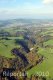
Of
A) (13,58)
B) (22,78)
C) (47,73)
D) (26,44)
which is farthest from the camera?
(26,44)

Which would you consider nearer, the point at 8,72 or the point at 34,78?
the point at 34,78

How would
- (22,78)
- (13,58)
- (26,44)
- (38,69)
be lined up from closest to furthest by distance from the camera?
(22,78)
(38,69)
(13,58)
(26,44)

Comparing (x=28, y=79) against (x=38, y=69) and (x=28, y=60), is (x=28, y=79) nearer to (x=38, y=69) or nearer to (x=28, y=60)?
(x=38, y=69)

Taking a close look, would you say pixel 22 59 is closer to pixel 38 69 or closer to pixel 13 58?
pixel 13 58

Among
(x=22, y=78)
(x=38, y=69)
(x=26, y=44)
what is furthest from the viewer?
(x=26, y=44)

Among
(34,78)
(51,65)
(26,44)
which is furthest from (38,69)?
(26,44)

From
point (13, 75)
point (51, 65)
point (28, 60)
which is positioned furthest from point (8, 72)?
point (28, 60)

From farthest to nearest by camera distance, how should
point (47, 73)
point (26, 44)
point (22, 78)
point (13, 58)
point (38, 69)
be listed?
point (26, 44) < point (13, 58) < point (38, 69) < point (47, 73) < point (22, 78)

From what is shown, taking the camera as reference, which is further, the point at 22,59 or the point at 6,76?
the point at 22,59
